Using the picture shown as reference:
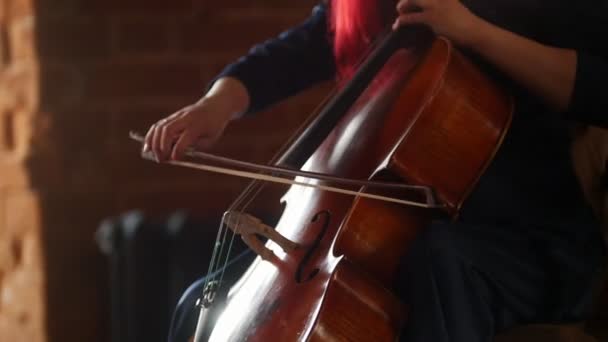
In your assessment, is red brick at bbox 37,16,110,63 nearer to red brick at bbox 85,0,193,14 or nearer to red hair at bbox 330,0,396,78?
red brick at bbox 85,0,193,14

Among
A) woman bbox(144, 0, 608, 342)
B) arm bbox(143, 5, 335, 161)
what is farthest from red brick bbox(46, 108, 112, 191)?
woman bbox(144, 0, 608, 342)

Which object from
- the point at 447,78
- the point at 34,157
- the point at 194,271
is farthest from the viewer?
the point at 34,157

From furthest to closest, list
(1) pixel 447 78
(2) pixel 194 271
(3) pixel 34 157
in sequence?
(3) pixel 34 157
(2) pixel 194 271
(1) pixel 447 78

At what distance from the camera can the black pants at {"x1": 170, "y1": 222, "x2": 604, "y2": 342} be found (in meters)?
0.73

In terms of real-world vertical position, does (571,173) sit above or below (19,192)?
above

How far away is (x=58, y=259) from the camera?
156 cm

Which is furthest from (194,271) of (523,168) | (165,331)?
(523,168)

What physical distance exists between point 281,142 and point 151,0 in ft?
1.24

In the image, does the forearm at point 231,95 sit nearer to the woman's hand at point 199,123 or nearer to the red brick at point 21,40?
the woman's hand at point 199,123

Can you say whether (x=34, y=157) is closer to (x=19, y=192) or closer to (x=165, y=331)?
(x=19, y=192)

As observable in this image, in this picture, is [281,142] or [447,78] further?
[281,142]

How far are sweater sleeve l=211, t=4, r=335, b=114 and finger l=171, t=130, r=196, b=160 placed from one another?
17 cm

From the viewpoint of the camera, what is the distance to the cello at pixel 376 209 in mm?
731

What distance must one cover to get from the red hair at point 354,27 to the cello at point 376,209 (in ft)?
0.36
